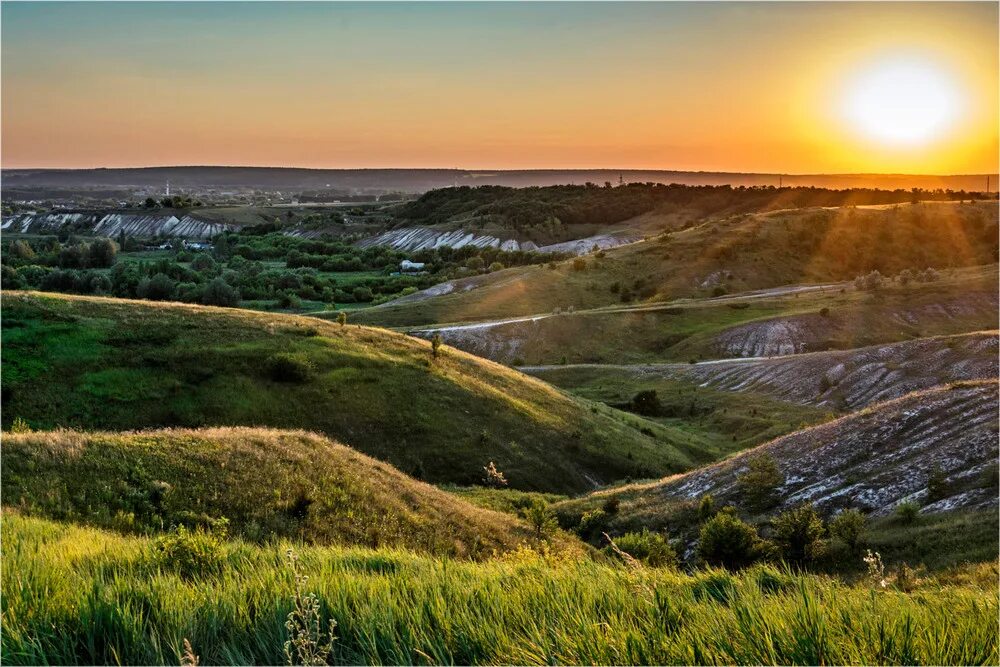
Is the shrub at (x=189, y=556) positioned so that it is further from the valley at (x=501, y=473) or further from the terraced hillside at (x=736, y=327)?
the terraced hillside at (x=736, y=327)

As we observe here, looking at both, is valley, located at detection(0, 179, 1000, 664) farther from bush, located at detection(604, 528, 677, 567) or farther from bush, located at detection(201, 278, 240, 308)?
bush, located at detection(201, 278, 240, 308)

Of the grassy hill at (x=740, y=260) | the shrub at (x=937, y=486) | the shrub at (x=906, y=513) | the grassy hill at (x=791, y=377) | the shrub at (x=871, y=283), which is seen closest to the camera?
the shrub at (x=906, y=513)

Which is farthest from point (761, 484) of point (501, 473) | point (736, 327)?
point (736, 327)

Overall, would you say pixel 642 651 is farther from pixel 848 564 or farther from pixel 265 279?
pixel 265 279

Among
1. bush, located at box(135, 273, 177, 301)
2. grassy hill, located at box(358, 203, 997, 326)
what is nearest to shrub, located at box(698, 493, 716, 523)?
grassy hill, located at box(358, 203, 997, 326)

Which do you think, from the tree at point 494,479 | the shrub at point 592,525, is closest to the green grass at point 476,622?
the shrub at point 592,525

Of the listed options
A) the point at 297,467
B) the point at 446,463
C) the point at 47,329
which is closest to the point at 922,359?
the point at 446,463
